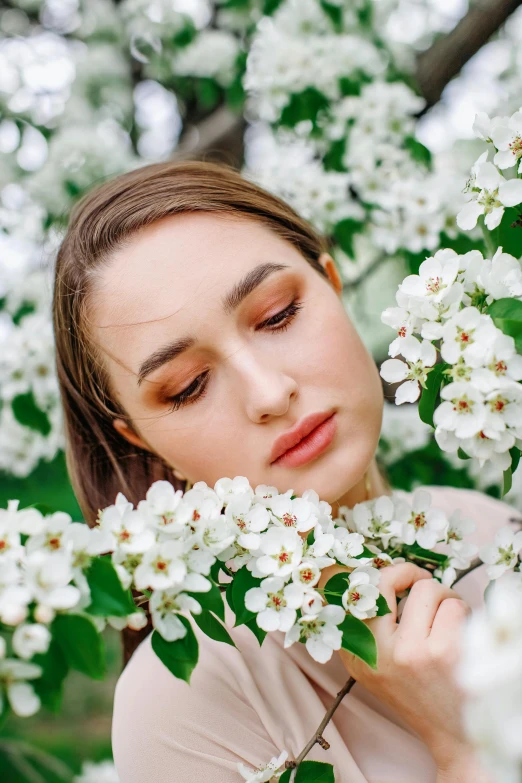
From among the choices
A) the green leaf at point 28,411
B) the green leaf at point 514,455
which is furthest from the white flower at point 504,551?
the green leaf at point 28,411

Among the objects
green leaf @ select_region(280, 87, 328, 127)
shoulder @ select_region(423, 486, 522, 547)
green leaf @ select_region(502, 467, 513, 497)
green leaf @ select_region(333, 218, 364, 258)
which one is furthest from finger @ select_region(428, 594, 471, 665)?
green leaf @ select_region(280, 87, 328, 127)

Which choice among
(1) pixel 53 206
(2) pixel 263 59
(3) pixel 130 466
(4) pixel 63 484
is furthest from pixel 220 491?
(4) pixel 63 484

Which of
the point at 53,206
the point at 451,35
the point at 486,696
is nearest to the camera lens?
the point at 486,696

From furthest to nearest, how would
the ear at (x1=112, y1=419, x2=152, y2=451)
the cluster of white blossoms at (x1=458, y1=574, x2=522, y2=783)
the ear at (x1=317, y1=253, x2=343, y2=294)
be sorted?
the ear at (x1=317, y1=253, x2=343, y2=294) < the ear at (x1=112, y1=419, x2=152, y2=451) < the cluster of white blossoms at (x1=458, y1=574, x2=522, y2=783)

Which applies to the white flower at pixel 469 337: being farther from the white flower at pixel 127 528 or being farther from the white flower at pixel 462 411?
the white flower at pixel 127 528

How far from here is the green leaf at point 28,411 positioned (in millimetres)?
2377

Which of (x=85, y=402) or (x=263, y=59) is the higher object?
(x=263, y=59)

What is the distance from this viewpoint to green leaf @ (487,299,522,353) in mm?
895

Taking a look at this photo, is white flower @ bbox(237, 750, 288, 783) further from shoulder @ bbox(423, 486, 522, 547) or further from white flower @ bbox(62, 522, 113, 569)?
shoulder @ bbox(423, 486, 522, 547)

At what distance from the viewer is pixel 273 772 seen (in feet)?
3.63

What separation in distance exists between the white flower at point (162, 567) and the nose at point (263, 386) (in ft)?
1.20

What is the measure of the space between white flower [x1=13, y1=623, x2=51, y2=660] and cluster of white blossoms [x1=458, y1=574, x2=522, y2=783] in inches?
17.8

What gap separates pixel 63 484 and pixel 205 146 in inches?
99.7

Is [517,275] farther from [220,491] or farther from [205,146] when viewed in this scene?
[205,146]
